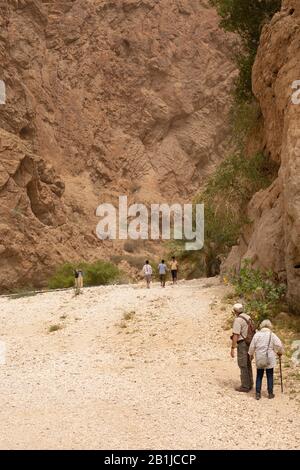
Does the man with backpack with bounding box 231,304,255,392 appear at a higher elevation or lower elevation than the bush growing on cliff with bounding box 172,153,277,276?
lower

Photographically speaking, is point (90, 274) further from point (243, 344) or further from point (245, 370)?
point (245, 370)

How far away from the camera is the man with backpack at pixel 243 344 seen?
8.75m

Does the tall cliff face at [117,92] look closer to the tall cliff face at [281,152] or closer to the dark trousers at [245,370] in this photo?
the tall cliff face at [281,152]

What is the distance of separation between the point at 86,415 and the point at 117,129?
3960 cm

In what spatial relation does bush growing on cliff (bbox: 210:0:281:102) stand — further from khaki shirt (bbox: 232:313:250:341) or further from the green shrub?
khaki shirt (bbox: 232:313:250:341)

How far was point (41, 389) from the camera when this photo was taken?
8992mm

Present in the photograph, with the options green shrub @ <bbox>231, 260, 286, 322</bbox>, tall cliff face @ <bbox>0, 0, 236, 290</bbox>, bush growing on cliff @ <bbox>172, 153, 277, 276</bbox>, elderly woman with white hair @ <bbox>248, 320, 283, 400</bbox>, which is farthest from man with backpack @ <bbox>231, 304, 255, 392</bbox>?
tall cliff face @ <bbox>0, 0, 236, 290</bbox>

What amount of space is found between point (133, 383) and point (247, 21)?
14.5 m

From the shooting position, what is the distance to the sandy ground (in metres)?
6.85

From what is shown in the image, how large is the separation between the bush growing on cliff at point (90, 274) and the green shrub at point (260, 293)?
1624 centimetres

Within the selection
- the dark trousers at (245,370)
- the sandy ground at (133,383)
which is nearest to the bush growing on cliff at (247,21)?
the sandy ground at (133,383)

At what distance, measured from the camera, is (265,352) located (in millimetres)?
8430

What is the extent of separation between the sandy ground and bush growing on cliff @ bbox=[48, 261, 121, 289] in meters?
12.2

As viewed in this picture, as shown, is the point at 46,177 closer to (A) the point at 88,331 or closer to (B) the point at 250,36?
(B) the point at 250,36
